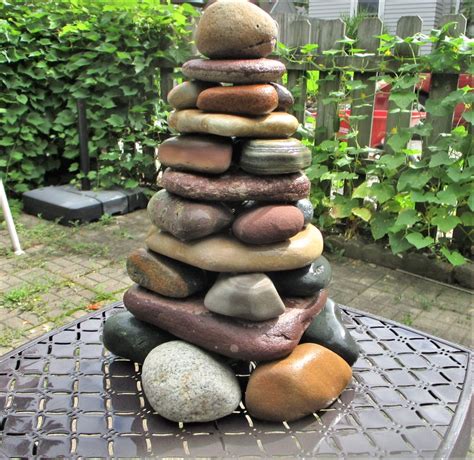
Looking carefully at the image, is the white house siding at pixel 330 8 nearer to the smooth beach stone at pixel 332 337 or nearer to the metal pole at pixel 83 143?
the metal pole at pixel 83 143

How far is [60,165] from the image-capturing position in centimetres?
595

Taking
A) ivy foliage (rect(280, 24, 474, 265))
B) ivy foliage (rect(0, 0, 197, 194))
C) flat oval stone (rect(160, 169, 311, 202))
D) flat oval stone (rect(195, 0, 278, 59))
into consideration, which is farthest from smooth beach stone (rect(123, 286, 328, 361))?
ivy foliage (rect(0, 0, 197, 194))

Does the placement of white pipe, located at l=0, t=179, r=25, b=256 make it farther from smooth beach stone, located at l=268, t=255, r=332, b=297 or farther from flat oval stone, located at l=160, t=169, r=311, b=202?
smooth beach stone, located at l=268, t=255, r=332, b=297

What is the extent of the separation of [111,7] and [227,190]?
13.0ft

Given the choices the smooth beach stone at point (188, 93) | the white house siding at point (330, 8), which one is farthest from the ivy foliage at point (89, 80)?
the white house siding at point (330, 8)

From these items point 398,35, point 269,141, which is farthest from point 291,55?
point 269,141

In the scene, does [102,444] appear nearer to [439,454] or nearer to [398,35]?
[439,454]

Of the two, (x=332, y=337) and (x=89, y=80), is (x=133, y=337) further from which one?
(x=89, y=80)

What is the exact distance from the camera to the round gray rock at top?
5.75 feet

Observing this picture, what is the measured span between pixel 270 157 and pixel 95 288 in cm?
223

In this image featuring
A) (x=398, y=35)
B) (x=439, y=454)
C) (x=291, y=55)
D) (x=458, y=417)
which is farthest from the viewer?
(x=291, y=55)

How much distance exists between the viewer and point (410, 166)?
3.84 meters

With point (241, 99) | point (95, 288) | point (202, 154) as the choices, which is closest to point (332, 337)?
point (202, 154)

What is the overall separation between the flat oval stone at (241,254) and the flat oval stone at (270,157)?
0.28 meters
